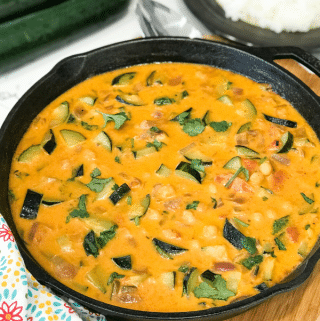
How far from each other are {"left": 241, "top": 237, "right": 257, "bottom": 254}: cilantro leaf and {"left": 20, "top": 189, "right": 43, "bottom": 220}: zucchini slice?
1.08 metres

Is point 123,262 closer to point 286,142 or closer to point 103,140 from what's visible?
point 103,140

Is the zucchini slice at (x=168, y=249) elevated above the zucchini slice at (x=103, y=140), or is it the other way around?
the zucchini slice at (x=103, y=140)

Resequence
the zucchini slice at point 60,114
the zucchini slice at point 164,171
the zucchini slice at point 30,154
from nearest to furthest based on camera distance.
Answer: the zucchini slice at point 164,171 < the zucchini slice at point 30,154 < the zucchini slice at point 60,114

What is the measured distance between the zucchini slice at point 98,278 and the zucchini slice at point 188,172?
2.27 ft

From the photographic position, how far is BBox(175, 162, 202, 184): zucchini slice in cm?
243

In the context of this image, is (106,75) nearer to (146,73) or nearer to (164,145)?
(146,73)

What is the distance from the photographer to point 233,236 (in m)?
2.21

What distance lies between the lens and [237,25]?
3572 mm

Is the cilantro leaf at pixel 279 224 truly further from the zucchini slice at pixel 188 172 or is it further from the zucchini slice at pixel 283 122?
the zucchini slice at pixel 283 122

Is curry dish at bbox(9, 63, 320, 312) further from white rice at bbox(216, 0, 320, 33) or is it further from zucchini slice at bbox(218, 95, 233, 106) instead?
white rice at bbox(216, 0, 320, 33)

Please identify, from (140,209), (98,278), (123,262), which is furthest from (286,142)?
(98,278)

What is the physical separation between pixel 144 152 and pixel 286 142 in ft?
2.74

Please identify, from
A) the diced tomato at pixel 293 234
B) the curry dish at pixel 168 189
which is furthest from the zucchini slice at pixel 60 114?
the diced tomato at pixel 293 234

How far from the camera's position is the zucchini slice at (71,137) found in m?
2.64
